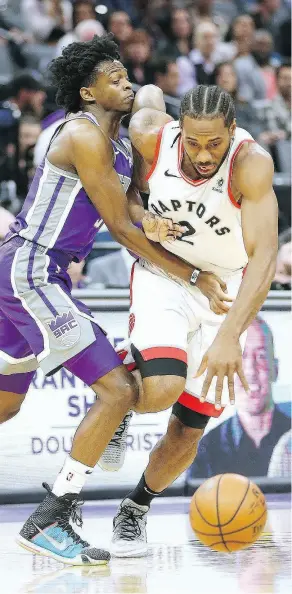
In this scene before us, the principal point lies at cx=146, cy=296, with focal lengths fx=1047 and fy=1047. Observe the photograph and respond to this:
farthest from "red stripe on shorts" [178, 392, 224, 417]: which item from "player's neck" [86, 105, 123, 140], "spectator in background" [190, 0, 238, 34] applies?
"spectator in background" [190, 0, 238, 34]

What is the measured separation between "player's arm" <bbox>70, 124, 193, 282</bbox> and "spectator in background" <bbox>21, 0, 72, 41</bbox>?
309 inches

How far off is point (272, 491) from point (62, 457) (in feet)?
4.71

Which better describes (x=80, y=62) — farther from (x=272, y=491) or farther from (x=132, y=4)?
(x=132, y=4)

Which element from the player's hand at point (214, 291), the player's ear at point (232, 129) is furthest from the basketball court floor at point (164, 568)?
the player's ear at point (232, 129)

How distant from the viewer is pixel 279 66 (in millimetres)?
12477

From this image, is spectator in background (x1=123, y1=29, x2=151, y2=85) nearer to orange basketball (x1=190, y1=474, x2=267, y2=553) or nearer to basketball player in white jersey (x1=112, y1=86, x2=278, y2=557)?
basketball player in white jersey (x1=112, y1=86, x2=278, y2=557)

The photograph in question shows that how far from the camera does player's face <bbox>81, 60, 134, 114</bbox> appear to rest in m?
5.01

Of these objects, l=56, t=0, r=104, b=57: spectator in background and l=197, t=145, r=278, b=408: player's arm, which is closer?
l=197, t=145, r=278, b=408: player's arm

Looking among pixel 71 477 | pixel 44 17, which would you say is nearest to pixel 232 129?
pixel 71 477

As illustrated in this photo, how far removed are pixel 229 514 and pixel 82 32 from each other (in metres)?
7.28

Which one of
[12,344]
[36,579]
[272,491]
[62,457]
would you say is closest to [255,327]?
[272,491]

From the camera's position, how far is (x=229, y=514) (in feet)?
15.3

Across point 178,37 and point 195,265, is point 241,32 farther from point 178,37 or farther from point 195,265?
point 195,265

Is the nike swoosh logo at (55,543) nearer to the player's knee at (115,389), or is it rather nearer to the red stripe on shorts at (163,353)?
the player's knee at (115,389)
